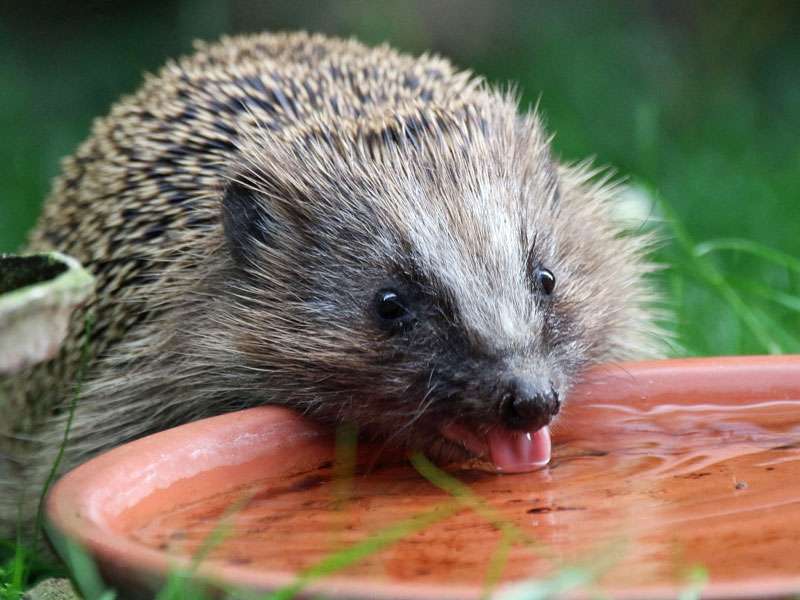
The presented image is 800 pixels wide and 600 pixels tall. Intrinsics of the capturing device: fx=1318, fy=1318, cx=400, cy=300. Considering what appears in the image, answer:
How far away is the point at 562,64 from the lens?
718cm

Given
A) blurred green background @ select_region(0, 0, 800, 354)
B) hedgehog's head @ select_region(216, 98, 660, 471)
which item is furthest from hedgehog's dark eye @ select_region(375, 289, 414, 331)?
blurred green background @ select_region(0, 0, 800, 354)

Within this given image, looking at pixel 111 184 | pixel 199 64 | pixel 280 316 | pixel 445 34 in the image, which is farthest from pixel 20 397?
pixel 445 34

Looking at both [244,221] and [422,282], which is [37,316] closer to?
[422,282]

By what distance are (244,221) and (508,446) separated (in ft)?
2.72

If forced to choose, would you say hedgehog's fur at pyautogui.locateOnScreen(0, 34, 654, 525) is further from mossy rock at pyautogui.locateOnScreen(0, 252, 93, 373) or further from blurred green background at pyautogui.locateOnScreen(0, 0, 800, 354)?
blurred green background at pyautogui.locateOnScreen(0, 0, 800, 354)

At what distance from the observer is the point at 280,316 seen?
8.87ft

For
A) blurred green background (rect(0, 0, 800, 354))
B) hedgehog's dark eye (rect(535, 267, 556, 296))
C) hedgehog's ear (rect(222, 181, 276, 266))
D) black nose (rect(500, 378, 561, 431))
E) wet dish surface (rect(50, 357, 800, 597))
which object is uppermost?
blurred green background (rect(0, 0, 800, 354))

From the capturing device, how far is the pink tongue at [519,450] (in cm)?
238

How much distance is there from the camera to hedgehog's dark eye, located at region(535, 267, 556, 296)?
2641 mm

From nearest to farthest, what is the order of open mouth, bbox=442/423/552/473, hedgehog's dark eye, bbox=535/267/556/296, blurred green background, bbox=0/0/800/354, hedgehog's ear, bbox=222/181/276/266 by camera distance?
open mouth, bbox=442/423/552/473 → hedgehog's dark eye, bbox=535/267/556/296 → hedgehog's ear, bbox=222/181/276/266 → blurred green background, bbox=0/0/800/354

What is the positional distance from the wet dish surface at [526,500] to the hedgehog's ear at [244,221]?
0.52 meters

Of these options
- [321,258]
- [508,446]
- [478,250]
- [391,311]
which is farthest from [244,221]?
[508,446]

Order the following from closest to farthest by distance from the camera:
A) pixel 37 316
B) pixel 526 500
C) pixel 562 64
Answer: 1. pixel 37 316
2. pixel 526 500
3. pixel 562 64

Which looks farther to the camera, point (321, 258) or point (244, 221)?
point (244, 221)
